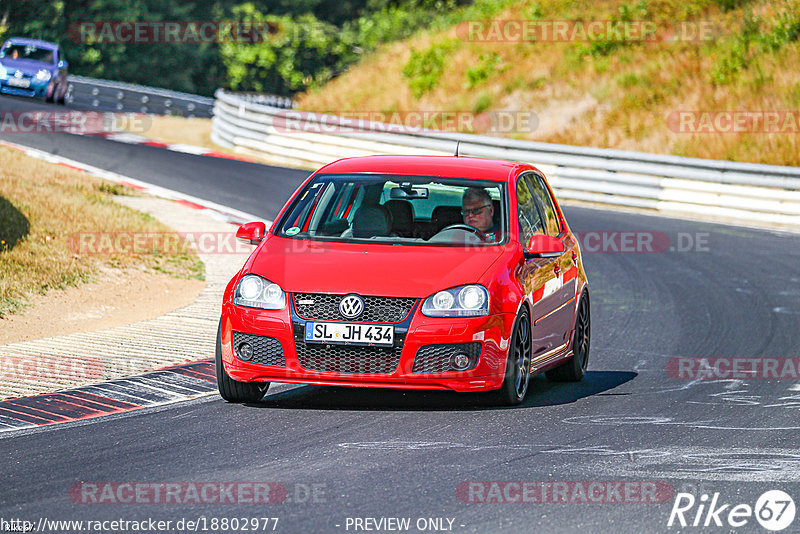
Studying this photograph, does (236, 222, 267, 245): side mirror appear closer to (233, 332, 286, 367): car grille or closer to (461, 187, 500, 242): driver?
(233, 332, 286, 367): car grille

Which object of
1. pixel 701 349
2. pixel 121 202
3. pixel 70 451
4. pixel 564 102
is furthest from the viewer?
pixel 564 102

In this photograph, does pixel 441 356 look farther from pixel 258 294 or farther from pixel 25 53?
pixel 25 53

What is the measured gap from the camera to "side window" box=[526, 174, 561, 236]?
988 centimetres

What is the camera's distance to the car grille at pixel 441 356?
25.9 ft

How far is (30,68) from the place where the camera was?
33.8 metres

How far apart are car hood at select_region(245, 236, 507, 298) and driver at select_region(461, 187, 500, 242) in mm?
301

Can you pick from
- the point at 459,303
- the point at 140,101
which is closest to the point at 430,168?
the point at 459,303

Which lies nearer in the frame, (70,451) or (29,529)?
(29,529)

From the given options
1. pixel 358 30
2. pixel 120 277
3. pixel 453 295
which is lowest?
pixel 120 277

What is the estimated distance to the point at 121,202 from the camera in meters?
19.7

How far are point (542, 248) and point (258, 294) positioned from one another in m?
1.92

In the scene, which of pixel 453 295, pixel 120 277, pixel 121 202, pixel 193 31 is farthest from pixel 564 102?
pixel 193 31

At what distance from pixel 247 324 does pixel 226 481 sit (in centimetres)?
179

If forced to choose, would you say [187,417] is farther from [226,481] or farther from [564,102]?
[564,102]
